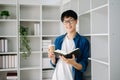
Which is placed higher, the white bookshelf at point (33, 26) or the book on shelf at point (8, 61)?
the white bookshelf at point (33, 26)

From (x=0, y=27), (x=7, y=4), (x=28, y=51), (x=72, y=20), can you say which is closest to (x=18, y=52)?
(x=28, y=51)

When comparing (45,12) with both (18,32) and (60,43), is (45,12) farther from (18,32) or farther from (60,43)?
(60,43)

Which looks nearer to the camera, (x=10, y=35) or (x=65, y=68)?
(x=65, y=68)

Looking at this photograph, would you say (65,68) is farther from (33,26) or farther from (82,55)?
(33,26)

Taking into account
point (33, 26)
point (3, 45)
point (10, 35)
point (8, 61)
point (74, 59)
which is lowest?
point (8, 61)

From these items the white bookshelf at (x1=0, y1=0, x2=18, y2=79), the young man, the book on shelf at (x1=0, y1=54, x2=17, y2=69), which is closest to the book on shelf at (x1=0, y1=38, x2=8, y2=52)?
the white bookshelf at (x1=0, y1=0, x2=18, y2=79)

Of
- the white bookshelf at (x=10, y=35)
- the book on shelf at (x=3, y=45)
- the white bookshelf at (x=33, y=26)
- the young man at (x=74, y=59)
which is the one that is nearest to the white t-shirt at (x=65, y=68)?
the young man at (x=74, y=59)

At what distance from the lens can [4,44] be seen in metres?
3.63

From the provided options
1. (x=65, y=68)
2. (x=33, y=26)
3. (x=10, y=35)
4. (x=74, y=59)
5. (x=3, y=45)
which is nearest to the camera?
(x=74, y=59)

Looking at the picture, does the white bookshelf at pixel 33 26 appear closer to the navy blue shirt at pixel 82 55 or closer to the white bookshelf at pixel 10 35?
the white bookshelf at pixel 10 35

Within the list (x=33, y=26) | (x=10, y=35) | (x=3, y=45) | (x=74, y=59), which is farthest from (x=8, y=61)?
(x=74, y=59)

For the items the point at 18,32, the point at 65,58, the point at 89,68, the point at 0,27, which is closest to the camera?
the point at 65,58

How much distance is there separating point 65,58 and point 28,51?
1.74 m

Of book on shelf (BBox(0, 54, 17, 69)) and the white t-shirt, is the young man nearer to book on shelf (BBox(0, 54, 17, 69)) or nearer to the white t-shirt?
the white t-shirt
